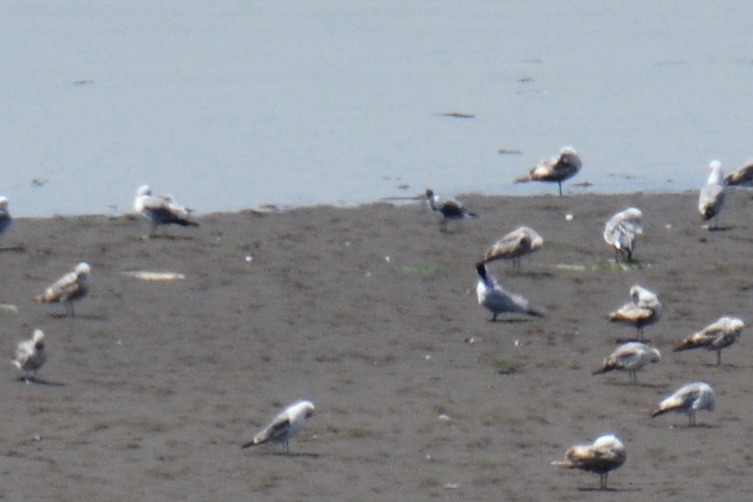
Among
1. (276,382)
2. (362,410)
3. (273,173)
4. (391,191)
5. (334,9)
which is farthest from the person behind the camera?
(334,9)

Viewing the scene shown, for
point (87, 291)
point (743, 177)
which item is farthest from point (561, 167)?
point (87, 291)

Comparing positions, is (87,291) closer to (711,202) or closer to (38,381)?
(38,381)

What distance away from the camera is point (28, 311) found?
1781 centimetres

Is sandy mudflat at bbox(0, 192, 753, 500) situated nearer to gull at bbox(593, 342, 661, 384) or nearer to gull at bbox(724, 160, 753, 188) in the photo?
gull at bbox(593, 342, 661, 384)

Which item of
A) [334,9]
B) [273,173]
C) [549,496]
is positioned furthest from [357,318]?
[334,9]

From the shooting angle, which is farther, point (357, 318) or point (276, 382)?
point (357, 318)

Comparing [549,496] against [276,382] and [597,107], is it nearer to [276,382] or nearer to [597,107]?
[276,382]

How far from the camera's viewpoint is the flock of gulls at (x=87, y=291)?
Result: 530 inches

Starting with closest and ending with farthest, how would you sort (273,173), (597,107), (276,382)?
(276,382)
(273,173)
(597,107)

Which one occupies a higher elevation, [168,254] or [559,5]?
[168,254]

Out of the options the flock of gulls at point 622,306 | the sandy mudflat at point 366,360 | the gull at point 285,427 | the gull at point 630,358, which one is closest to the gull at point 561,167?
the flock of gulls at point 622,306

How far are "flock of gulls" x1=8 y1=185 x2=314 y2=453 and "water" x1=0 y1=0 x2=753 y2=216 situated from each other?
9.84 ft

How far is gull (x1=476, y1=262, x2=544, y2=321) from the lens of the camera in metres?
17.8

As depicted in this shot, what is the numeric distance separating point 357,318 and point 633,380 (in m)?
3.05
